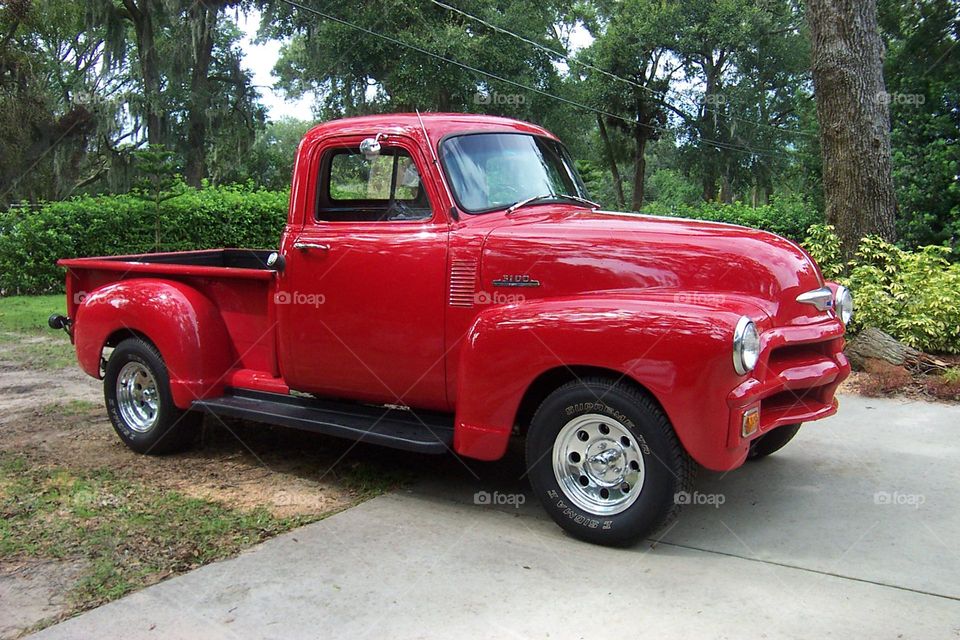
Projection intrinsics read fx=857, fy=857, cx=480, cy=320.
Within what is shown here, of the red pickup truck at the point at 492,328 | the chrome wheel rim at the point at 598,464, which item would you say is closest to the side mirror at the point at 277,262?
the red pickup truck at the point at 492,328

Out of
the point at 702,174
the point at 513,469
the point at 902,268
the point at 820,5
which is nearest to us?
the point at 513,469

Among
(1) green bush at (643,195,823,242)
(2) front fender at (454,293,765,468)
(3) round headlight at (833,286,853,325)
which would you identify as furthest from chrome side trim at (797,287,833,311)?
(1) green bush at (643,195,823,242)

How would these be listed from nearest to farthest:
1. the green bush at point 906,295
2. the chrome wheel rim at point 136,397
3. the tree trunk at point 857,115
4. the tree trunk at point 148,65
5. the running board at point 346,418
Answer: the running board at point 346,418 → the chrome wheel rim at point 136,397 → the green bush at point 906,295 → the tree trunk at point 857,115 → the tree trunk at point 148,65

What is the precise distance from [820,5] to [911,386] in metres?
4.55

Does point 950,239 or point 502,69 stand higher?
point 502,69

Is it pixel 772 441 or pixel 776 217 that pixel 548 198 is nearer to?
pixel 772 441

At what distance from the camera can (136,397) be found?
19.7 feet

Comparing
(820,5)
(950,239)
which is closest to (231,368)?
(820,5)

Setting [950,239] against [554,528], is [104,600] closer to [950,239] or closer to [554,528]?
[554,528]

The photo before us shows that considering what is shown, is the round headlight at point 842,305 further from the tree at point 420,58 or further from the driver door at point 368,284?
the tree at point 420,58

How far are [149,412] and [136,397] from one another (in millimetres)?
146

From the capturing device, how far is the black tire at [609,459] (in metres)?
3.96

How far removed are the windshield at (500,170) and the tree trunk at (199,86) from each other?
23706mm

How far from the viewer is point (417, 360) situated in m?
4.84
